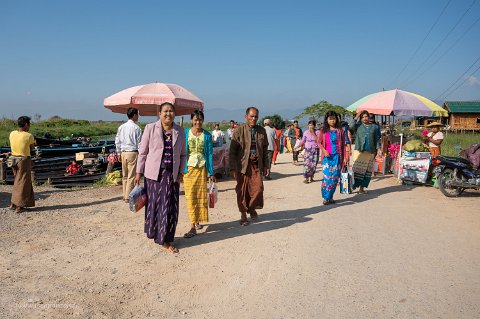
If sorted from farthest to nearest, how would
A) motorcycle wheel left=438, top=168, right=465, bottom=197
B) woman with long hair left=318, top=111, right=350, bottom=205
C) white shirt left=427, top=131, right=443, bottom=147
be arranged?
white shirt left=427, top=131, right=443, bottom=147 < motorcycle wheel left=438, top=168, right=465, bottom=197 < woman with long hair left=318, top=111, right=350, bottom=205

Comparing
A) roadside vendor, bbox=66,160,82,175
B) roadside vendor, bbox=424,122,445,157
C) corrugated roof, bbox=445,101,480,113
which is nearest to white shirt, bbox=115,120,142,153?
roadside vendor, bbox=424,122,445,157

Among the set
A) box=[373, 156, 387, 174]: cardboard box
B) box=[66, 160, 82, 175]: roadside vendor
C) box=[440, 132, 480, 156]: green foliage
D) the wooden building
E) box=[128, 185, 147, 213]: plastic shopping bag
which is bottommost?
box=[66, 160, 82, 175]: roadside vendor

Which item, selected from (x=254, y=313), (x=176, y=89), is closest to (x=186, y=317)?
(x=254, y=313)

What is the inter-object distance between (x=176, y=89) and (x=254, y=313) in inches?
283

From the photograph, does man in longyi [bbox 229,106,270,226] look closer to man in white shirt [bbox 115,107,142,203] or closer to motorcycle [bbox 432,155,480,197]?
man in white shirt [bbox 115,107,142,203]

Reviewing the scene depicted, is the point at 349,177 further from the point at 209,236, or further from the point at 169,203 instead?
the point at 169,203

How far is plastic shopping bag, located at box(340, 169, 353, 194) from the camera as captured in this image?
7995mm

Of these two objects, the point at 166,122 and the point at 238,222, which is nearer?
the point at 166,122

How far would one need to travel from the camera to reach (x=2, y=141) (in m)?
28.1

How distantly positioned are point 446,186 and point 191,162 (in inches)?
234

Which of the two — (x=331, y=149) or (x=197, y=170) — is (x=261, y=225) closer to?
(x=197, y=170)

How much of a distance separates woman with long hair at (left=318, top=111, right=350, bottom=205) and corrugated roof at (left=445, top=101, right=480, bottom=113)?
34.9 meters

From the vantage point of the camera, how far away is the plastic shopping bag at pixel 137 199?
4.64 meters

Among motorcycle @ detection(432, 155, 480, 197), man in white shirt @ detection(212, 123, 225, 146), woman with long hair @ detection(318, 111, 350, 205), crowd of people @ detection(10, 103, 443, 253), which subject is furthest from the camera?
man in white shirt @ detection(212, 123, 225, 146)
